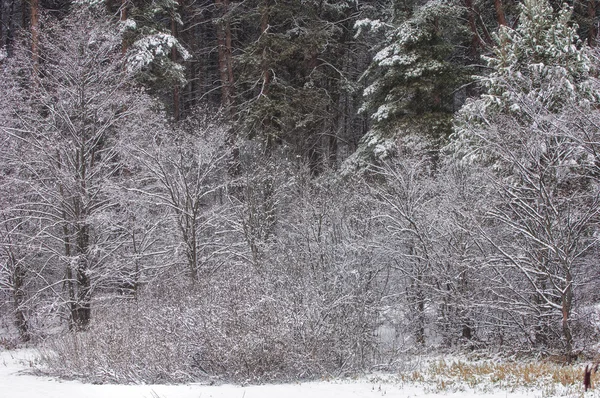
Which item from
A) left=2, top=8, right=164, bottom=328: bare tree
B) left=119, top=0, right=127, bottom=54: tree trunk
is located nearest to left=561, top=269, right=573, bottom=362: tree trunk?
left=2, top=8, right=164, bottom=328: bare tree

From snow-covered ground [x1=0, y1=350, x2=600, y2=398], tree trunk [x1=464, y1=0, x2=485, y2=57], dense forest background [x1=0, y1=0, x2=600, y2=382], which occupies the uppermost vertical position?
tree trunk [x1=464, y1=0, x2=485, y2=57]

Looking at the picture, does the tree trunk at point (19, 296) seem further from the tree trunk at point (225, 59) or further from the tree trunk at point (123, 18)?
the tree trunk at point (225, 59)

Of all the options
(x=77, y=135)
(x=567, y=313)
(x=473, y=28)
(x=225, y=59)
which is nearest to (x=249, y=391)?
(x=567, y=313)

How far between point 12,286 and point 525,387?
1566cm

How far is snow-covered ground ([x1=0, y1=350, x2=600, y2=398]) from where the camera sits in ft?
28.1

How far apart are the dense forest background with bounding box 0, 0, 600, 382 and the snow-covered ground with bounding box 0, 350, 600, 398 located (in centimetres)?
76

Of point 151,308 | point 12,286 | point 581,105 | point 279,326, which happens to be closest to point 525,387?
point 279,326

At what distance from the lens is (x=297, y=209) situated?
53.5 ft

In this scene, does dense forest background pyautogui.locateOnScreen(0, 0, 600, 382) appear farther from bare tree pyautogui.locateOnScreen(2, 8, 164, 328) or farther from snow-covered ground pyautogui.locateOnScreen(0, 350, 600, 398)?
snow-covered ground pyautogui.locateOnScreen(0, 350, 600, 398)

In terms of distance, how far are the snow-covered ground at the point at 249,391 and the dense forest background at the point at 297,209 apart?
30.0 inches

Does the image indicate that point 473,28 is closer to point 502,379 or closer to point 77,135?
point 77,135

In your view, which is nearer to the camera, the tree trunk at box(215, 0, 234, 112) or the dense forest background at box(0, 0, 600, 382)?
the dense forest background at box(0, 0, 600, 382)

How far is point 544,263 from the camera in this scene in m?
11.5

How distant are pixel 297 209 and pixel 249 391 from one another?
24.9 feet
